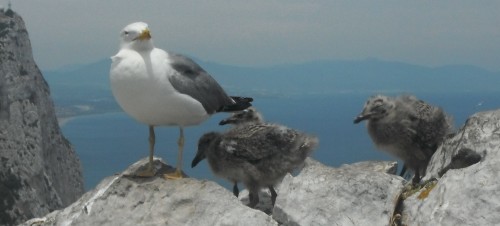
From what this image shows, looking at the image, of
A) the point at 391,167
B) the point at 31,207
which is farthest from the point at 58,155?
the point at 391,167

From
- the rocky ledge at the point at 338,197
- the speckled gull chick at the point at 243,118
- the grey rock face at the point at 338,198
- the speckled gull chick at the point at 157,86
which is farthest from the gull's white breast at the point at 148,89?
the speckled gull chick at the point at 243,118

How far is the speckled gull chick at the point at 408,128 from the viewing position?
9125 millimetres

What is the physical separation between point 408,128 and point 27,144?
10166 cm

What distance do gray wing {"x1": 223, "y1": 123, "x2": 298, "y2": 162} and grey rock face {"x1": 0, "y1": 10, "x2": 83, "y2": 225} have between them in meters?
84.9

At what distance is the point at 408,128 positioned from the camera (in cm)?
914

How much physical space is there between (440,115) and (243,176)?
286cm

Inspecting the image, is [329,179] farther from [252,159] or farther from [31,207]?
[31,207]

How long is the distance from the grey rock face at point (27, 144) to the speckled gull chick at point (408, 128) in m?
85.5

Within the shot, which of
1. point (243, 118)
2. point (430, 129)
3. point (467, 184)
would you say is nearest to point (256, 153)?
point (243, 118)

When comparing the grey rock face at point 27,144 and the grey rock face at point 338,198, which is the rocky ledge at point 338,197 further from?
the grey rock face at point 27,144

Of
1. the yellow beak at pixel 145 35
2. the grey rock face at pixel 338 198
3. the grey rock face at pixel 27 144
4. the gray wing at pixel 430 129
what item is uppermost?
the yellow beak at pixel 145 35

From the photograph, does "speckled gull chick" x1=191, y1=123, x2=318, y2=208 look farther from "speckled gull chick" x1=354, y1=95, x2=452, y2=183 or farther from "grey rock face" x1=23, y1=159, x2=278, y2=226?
"grey rock face" x1=23, y1=159, x2=278, y2=226

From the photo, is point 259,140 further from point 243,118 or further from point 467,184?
point 467,184

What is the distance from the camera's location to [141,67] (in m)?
7.75
